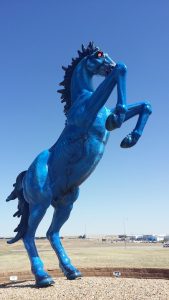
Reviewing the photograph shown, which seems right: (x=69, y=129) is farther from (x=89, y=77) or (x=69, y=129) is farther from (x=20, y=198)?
(x=20, y=198)

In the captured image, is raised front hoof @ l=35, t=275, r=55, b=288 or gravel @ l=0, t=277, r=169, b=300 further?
raised front hoof @ l=35, t=275, r=55, b=288

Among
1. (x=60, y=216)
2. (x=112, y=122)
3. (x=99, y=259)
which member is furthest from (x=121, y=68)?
(x=99, y=259)

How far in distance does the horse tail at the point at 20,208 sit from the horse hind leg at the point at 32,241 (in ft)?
1.28

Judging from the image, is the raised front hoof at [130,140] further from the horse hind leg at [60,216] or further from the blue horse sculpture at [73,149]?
the horse hind leg at [60,216]

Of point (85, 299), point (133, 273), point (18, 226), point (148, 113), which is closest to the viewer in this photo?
point (85, 299)

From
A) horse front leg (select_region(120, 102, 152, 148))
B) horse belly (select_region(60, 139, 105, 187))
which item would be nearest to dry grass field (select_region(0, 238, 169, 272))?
horse belly (select_region(60, 139, 105, 187))

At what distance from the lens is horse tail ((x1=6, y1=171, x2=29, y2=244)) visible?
8758 millimetres

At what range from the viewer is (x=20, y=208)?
903 centimetres

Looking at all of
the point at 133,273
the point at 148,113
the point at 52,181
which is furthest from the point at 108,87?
the point at 133,273

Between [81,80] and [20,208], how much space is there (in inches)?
136

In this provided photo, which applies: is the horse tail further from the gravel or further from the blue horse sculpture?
the gravel

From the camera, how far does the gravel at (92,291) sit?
22.4ft

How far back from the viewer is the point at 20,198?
9.08m

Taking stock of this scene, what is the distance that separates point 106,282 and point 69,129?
3510 mm
